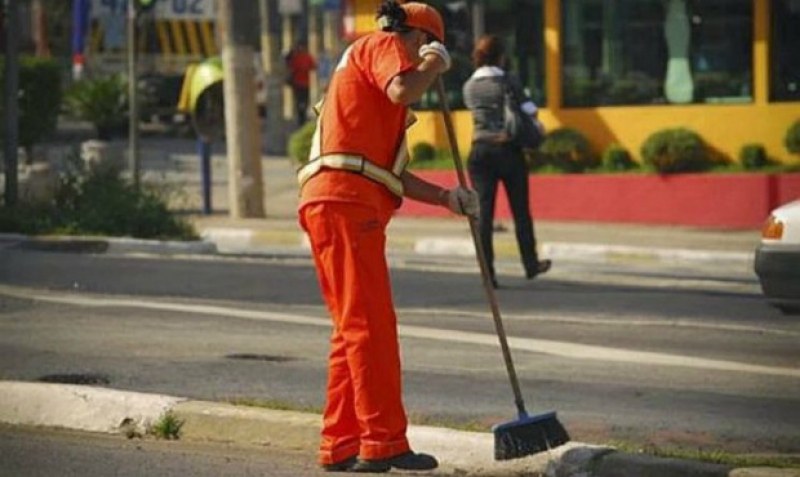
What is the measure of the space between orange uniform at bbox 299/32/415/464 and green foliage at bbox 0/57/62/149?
54.1ft

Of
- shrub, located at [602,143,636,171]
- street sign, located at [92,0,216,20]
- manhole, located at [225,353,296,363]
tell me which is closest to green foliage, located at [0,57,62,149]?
street sign, located at [92,0,216,20]

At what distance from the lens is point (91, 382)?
1071cm

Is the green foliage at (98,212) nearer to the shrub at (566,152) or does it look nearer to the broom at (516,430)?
the shrub at (566,152)

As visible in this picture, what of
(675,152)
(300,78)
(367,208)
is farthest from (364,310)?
(300,78)

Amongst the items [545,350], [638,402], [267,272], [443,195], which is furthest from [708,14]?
[443,195]

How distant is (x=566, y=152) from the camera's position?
2327 cm

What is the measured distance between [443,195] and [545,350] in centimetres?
370

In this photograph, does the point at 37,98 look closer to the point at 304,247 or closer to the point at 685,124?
the point at 304,247

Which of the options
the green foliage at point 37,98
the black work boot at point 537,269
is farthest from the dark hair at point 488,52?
the green foliage at point 37,98

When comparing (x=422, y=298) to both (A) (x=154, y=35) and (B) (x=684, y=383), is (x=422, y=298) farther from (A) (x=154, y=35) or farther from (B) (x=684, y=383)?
(A) (x=154, y=35)

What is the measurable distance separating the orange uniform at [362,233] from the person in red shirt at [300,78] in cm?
3382

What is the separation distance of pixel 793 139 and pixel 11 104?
8209 millimetres

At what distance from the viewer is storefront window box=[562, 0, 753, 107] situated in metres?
23.0

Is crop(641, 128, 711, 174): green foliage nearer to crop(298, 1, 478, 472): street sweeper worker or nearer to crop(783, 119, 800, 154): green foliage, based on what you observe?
crop(783, 119, 800, 154): green foliage
